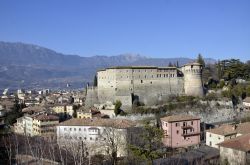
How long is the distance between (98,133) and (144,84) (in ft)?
43.3

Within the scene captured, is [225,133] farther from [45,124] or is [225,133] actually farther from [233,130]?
[45,124]

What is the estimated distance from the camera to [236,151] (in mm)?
32188

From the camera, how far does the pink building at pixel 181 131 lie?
4328 centimetres

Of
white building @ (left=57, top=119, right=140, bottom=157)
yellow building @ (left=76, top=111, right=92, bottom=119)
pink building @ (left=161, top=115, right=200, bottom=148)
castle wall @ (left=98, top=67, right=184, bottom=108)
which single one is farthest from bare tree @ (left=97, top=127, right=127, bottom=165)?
castle wall @ (left=98, top=67, right=184, bottom=108)

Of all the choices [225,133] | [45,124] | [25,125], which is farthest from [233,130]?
[25,125]

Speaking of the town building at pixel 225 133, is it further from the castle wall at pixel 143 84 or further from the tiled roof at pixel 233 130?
the castle wall at pixel 143 84

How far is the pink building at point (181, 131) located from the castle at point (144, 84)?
33.5 feet

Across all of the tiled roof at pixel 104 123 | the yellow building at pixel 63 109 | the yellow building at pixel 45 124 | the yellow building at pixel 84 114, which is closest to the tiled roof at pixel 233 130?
the tiled roof at pixel 104 123

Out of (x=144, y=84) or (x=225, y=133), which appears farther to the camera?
(x=144, y=84)

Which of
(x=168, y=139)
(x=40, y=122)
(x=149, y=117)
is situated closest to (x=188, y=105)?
(x=149, y=117)

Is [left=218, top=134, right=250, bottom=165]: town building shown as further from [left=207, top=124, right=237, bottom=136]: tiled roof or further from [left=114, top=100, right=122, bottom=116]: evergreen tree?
[left=114, top=100, right=122, bottom=116]: evergreen tree

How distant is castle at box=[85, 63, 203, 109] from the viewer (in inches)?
2114

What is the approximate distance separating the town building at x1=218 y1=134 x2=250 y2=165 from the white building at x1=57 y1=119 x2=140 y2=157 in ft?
28.7

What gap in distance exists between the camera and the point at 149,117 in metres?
49.7
